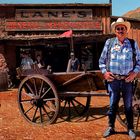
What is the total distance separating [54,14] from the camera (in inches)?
732

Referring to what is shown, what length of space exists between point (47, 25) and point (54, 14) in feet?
2.13

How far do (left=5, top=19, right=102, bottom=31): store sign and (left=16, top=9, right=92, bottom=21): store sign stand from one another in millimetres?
202

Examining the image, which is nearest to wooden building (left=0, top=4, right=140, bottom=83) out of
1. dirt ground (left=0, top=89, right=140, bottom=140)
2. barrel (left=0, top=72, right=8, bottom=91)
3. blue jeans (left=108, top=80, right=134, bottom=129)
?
barrel (left=0, top=72, right=8, bottom=91)

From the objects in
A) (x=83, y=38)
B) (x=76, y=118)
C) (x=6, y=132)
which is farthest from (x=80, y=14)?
(x=6, y=132)

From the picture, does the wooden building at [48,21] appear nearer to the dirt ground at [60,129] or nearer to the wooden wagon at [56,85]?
the dirt ground at [60,129]

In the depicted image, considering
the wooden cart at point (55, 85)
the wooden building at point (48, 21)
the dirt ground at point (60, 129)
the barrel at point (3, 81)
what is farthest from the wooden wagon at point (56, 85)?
the wooden building at point (48, 21)

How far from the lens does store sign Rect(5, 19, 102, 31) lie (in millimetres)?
18281

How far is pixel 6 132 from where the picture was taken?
700 centimetres

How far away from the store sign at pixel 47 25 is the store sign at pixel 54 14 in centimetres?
20

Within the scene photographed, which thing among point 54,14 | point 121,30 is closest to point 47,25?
point 54,14

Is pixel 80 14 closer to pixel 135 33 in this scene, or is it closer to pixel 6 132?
pixel 135 33

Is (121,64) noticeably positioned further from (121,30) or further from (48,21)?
(48,21)

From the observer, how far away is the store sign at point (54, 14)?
18.4 meters

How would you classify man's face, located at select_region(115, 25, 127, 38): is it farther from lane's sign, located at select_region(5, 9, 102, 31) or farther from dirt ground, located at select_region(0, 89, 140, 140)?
lane's sign, located at select_region(5, 9, 102, 31)
